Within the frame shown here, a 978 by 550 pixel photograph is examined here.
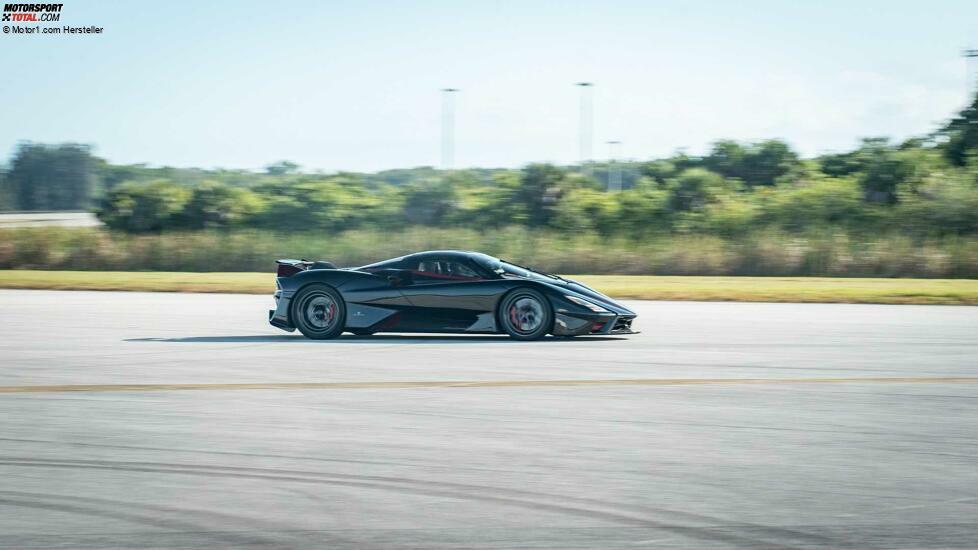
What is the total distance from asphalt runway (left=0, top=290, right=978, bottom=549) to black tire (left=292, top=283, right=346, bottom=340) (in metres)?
0.79

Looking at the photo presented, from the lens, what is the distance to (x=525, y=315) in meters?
13.0

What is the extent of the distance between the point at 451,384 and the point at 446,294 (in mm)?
4014

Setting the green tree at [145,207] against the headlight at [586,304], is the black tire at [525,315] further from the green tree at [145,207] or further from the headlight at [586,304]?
the green tree at [145,207]

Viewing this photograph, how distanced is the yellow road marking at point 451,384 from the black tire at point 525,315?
349 centimetres

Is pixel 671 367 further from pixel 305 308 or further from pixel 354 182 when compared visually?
pixel 354 182

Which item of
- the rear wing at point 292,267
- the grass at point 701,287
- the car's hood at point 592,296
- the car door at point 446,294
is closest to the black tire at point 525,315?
the car door at point 446,294

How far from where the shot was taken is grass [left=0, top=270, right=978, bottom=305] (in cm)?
2191

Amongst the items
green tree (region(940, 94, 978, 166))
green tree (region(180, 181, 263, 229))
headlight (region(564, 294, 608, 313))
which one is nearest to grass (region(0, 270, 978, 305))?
headlight (region(564, 294, 608, 313))

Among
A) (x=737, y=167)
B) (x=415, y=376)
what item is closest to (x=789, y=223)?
(x=737, y=167)

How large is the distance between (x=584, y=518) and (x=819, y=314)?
13.6 metres

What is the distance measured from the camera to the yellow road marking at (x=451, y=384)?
902cm

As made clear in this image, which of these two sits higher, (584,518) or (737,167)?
(737,167)

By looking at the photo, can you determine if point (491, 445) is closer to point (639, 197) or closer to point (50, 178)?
point (639, 197)

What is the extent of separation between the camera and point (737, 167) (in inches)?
2253
